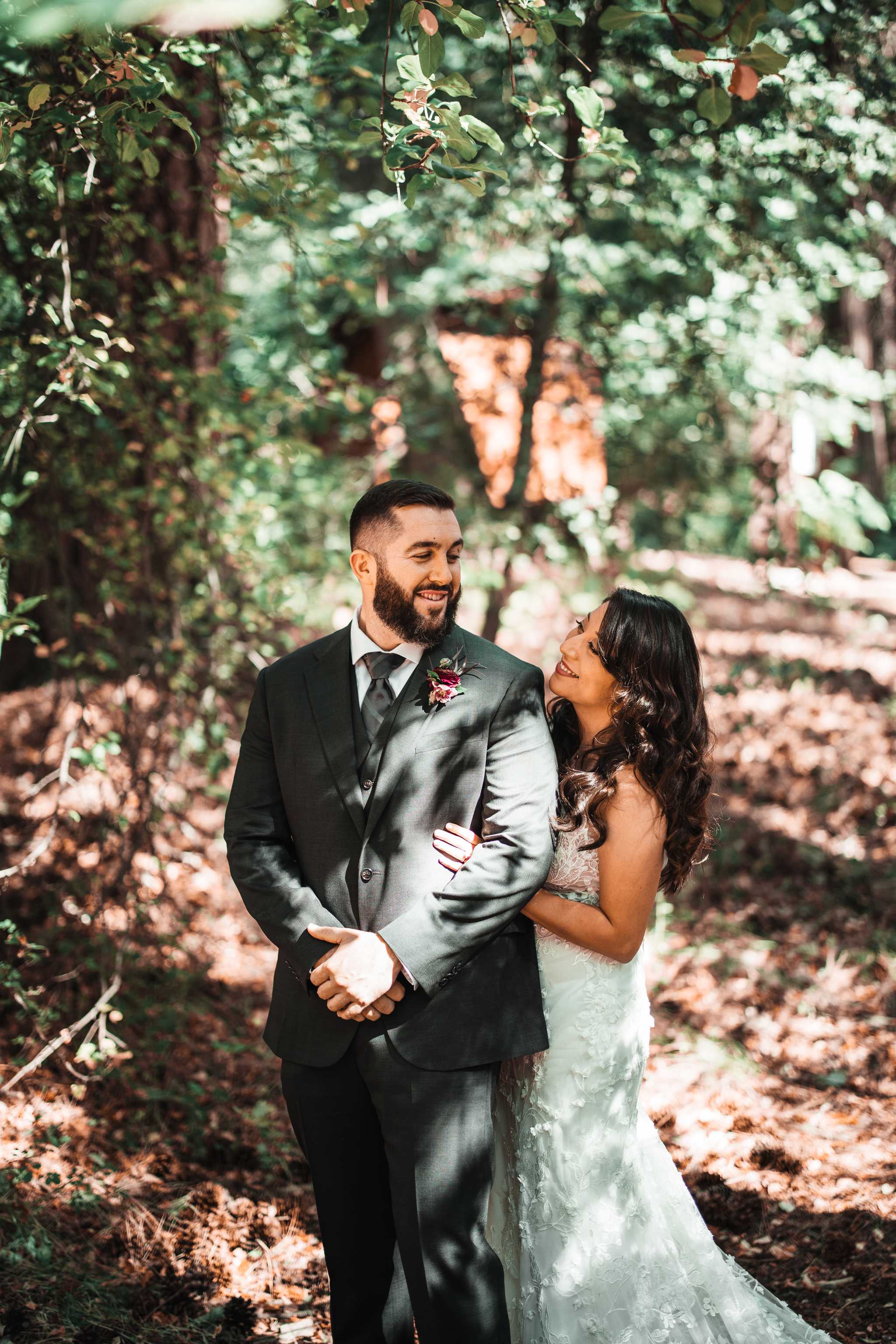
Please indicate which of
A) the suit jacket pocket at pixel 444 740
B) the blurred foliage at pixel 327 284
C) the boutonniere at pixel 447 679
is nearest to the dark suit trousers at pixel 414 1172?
the suit jacket pocket at pixel 444 740

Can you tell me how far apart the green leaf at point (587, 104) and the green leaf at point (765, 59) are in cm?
52

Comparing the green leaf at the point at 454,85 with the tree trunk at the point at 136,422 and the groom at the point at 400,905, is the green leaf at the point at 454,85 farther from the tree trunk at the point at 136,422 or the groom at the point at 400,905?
the tree trunk at the point at 136,422

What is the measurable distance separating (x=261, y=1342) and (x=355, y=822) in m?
1.70

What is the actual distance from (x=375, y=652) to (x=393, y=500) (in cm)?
37

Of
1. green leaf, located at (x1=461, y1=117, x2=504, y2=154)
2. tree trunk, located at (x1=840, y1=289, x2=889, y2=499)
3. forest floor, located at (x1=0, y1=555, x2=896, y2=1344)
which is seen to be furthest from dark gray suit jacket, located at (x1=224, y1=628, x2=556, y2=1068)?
tree trunk, located at (x1=840, y1=289, x2=889, y2=499)

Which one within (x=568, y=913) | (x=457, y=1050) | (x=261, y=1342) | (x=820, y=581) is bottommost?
(x=261, y=1342)

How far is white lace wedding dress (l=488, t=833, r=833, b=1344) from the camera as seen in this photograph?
2.55m

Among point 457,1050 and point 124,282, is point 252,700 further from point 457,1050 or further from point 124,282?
point 124,282

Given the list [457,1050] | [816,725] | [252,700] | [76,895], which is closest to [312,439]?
[816,725]

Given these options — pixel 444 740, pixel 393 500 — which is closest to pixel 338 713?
pixel 444 740

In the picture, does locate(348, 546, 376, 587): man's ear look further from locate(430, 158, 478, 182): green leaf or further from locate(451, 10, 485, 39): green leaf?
locate(451, 10, 485, 39): green leaf

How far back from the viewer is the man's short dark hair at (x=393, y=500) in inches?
97.4

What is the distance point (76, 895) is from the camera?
4.91 metres

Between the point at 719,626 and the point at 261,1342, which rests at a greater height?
the point at 719,626
